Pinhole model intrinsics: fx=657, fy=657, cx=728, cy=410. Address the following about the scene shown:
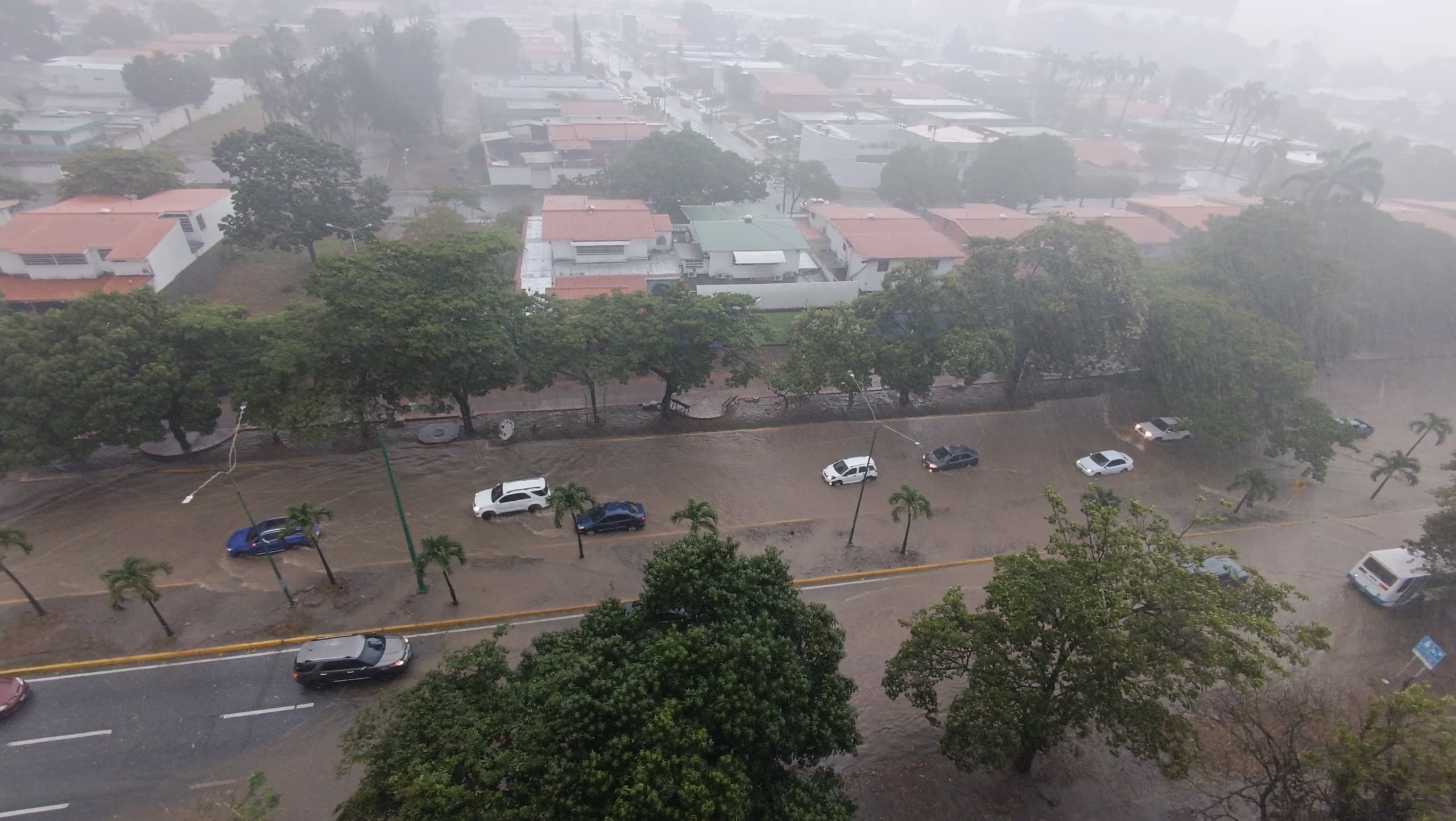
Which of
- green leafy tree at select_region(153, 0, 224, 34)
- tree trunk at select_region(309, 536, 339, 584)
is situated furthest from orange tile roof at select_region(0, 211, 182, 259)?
green leafy tree at select_region(153, 0, 224, 34)

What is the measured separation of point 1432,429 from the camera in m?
31.8

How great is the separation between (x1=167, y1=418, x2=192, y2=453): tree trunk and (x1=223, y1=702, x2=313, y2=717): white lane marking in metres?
13.1

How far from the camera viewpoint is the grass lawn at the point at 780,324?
124 ft

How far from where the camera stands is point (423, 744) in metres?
12.8

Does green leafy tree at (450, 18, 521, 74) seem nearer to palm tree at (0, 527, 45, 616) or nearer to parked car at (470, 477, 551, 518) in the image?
parked car at (470, 477, 551, 518)

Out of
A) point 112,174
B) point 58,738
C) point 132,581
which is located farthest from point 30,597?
point 112,174

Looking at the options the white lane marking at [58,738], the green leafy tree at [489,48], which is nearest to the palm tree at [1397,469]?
the white lane marking at [58,738]

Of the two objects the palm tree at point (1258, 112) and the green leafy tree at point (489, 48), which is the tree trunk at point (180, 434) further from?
the palm tree at point (1258, 112)

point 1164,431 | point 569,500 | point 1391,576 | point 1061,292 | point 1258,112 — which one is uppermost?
point 1258,112

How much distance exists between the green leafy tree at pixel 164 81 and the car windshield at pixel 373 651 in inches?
3034

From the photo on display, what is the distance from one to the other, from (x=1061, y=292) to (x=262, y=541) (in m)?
34.3

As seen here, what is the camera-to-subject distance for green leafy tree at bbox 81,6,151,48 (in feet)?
301

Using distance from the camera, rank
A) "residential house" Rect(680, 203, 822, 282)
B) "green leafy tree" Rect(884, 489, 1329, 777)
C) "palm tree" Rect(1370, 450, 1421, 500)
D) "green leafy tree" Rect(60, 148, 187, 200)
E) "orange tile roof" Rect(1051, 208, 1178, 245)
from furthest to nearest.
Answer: "orange tile roof" Rect(1051, 208, 1178, 245), "residential house" Rect(680, 203, 822, 282), "green leafy tree" Rect(60, 148, 187, 200), "palm tree" Rect(1370, 450, 1421, 500), "green leafy tree" Rect(884, 489, 1329, 777)

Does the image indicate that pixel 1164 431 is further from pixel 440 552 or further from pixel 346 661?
pixel 346 661
